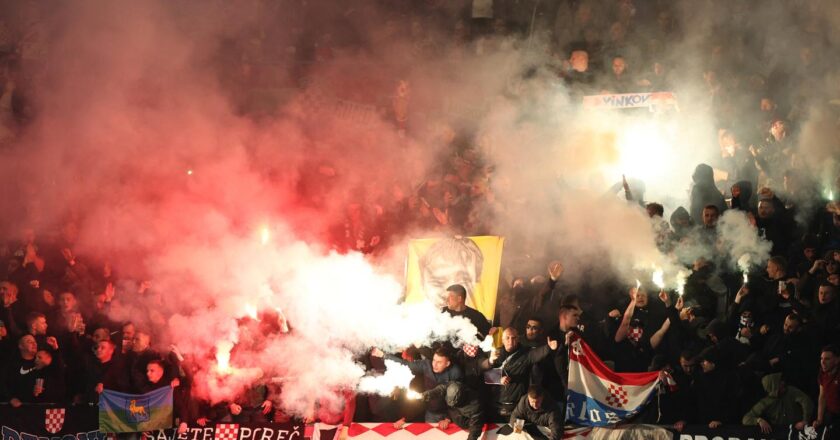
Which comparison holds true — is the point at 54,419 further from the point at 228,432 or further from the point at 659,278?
the point at 659,278

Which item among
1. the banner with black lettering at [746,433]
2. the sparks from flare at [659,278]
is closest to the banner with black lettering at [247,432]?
the banner with black lettering at [746,433]

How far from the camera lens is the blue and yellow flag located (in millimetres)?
8086

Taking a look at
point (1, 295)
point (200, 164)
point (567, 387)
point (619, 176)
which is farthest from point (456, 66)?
point (1, 295)

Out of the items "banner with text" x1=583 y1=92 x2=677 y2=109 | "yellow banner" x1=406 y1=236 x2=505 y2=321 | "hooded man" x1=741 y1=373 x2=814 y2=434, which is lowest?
"hooded man" x1=741 y1=373 x2=814 y2=434

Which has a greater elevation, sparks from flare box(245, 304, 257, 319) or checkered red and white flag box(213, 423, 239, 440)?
sparks from flare box(245, 304, 257, 319)

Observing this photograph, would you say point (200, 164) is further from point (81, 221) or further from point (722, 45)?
point (722, 45)

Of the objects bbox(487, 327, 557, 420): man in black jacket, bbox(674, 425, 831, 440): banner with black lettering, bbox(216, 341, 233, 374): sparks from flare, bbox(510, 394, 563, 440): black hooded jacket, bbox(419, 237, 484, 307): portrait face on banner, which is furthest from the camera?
bbox(419, 237, 484, 307): portrait face on banner

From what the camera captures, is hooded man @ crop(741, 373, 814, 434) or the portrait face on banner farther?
the portrait face on banner

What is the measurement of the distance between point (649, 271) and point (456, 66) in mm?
3723

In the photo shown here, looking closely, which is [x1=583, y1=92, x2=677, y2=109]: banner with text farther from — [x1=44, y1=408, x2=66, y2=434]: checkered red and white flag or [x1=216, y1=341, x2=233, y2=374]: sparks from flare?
[x1=44, y1=408, x2=66, y2=434]: checkered red and white flag

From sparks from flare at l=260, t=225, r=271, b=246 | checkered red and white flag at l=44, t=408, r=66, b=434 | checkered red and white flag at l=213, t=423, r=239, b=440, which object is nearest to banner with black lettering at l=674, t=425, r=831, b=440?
checkered red and white flag at l=213, t=423, r=239, b=440

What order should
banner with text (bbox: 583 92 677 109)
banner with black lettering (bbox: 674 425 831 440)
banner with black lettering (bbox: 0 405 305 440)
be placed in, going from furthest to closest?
banner with text (bbox: 583 92 677 109) → banner with black lettering (bbox: 0 405 305 440) → banner with black lettering (bbox: 674 425 831 440)

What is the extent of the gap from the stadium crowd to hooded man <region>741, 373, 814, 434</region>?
12 mm

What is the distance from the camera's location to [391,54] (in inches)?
432
